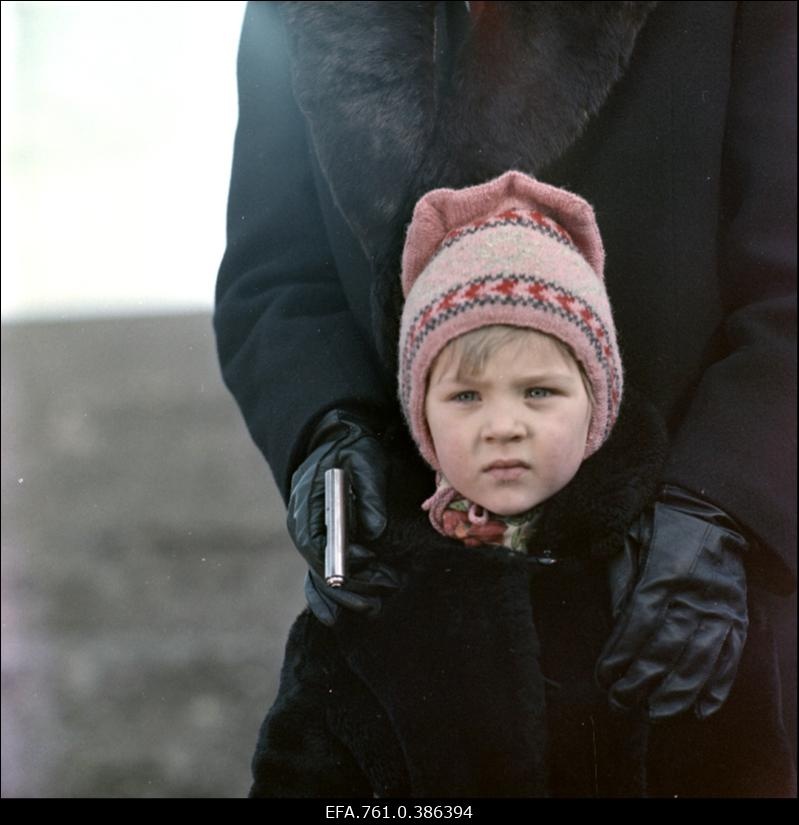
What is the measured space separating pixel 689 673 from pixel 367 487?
0.38m

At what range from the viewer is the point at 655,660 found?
1355 mm

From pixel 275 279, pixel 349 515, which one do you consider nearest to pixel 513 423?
pixel 349 515

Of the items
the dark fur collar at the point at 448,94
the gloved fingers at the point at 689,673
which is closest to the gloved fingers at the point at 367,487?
the dark fur collar at the point at 448,94

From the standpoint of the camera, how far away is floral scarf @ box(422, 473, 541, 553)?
1.39 metres

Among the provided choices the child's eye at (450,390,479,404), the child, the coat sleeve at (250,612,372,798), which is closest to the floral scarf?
the child

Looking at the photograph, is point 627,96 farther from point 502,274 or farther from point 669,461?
point 669,461

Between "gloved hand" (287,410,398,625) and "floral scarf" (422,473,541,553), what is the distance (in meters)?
0.07

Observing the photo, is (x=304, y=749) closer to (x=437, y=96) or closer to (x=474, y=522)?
(x=474, y=522)

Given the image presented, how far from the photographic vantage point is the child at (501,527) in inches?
52.4

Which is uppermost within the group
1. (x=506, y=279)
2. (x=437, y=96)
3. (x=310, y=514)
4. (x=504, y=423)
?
(x=437, y=96)

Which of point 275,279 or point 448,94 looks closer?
point 448,94

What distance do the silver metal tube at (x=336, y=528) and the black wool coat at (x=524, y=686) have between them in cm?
4

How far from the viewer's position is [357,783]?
56.9 inches

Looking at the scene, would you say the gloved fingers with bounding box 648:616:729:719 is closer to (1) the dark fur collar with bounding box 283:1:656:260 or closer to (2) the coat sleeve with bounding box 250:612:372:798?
(2) the coat sleeve with bounding box 250:612:372:798
